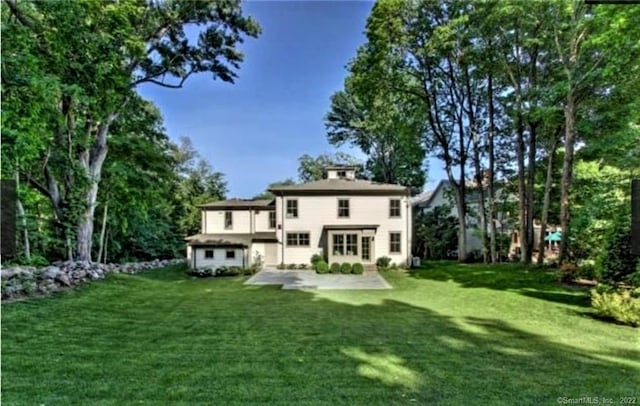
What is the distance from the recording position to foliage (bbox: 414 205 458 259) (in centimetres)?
2656

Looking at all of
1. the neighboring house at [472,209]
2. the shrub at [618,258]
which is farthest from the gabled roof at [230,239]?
the shrub at [618,258]

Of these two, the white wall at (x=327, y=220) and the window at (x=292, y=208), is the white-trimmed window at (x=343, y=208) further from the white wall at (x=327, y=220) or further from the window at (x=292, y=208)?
the window at (x=292, y=208)

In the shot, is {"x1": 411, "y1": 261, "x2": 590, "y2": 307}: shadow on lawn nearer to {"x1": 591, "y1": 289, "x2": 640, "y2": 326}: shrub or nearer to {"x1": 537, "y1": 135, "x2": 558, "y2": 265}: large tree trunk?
{"x1": 537, "y1": 135, "x2": 558, "y2": 265}: large tree trunk

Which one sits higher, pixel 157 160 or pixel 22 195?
pixel 157 160

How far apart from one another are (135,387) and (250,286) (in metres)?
10.1

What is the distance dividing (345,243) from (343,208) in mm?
1905

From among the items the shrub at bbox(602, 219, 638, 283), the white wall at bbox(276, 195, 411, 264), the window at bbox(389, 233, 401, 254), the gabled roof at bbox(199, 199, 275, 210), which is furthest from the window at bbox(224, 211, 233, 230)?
the shrub at bbox(602, 219, 638, 283)

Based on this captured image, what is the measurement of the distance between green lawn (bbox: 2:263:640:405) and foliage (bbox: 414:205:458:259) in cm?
1621

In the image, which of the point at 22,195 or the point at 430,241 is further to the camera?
the point at 430,241

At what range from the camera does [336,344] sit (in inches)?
237

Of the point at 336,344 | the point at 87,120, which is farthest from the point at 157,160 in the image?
the point at 336,344

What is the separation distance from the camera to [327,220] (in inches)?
811

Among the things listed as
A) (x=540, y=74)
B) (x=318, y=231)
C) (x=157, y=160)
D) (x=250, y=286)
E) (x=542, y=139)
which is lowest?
(x=250, y=286)

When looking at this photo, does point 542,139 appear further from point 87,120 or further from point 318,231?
point 87,120
